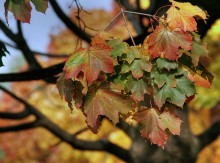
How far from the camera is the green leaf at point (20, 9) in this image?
1917mm

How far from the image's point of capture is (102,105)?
6.18ft

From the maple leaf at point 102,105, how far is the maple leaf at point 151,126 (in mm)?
76

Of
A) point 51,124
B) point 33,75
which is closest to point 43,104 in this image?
point 51,124

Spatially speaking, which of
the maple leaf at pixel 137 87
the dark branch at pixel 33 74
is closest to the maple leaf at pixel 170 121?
the maple leaf at pixel 137 87

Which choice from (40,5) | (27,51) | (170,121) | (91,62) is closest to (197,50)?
(170,121)

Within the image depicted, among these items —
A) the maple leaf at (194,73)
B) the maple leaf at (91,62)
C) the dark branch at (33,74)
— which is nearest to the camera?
the maple leaf at (91,62)

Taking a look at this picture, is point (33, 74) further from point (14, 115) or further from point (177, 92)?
point (14, 115)

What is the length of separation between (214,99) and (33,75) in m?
7.10

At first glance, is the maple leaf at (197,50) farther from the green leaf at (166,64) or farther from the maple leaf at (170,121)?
the maple leaf at (170,121)

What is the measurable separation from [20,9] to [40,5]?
84 mm

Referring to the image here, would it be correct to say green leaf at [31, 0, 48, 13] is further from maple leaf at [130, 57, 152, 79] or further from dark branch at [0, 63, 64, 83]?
dark branch at [0, 63, 64, 83]

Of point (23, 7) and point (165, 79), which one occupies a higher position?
point (23, 7)

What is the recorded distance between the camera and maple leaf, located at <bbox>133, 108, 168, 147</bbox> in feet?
6.28

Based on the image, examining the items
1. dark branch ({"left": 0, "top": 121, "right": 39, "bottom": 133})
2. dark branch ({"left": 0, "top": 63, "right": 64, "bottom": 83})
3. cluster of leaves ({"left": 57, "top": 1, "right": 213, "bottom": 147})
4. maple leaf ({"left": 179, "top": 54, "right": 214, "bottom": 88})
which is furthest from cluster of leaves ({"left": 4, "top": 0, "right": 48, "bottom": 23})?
dark branch ({"left": 0, "top": 121, "right": 39, "bottom": 133})
